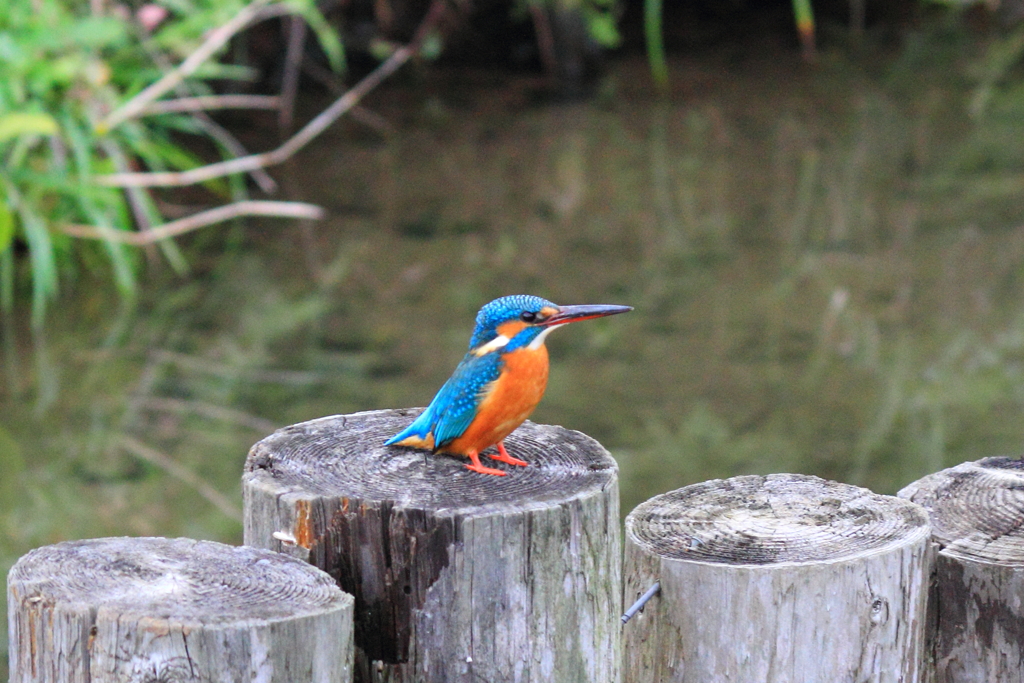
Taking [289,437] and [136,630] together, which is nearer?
[136,630]

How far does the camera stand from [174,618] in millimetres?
1298

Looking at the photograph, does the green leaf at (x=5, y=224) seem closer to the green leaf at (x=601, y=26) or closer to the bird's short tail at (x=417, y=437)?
the bird's short tail at (x=417, y=437)

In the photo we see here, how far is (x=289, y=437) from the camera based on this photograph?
1.81m

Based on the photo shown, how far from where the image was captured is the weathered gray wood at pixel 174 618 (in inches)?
50.7

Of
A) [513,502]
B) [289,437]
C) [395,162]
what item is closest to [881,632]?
[513,502]

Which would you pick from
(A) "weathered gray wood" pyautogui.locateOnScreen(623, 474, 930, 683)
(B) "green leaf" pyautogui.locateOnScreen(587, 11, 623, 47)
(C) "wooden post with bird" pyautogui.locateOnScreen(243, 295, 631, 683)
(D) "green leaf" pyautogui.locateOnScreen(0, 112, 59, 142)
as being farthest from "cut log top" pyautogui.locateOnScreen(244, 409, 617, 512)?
(B) "green leaf" pyautogui.locateOnScreen(587, 11, 623, 47)

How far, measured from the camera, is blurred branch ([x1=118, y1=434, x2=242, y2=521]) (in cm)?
405

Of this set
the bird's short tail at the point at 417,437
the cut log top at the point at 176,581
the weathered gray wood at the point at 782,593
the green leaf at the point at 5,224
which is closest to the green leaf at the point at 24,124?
the green leaf at the point at 5,224

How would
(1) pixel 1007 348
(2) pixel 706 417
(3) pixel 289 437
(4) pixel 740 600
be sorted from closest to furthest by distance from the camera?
(4) pixel 740 600 < (3) pixel 289 437 < (2) pixel 706 417 < (1) pixel 1007 348

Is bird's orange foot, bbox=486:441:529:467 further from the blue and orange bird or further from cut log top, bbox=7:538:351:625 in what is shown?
cut log top, bbox=7:538:351:625

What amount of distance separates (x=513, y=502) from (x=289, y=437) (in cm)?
39

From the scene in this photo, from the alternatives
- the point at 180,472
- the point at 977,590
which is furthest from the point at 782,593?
the point at 180,472

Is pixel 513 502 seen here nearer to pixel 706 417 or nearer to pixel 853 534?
pixel 853 534

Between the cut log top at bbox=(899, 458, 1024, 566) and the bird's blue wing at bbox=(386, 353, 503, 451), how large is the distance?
593 mm
